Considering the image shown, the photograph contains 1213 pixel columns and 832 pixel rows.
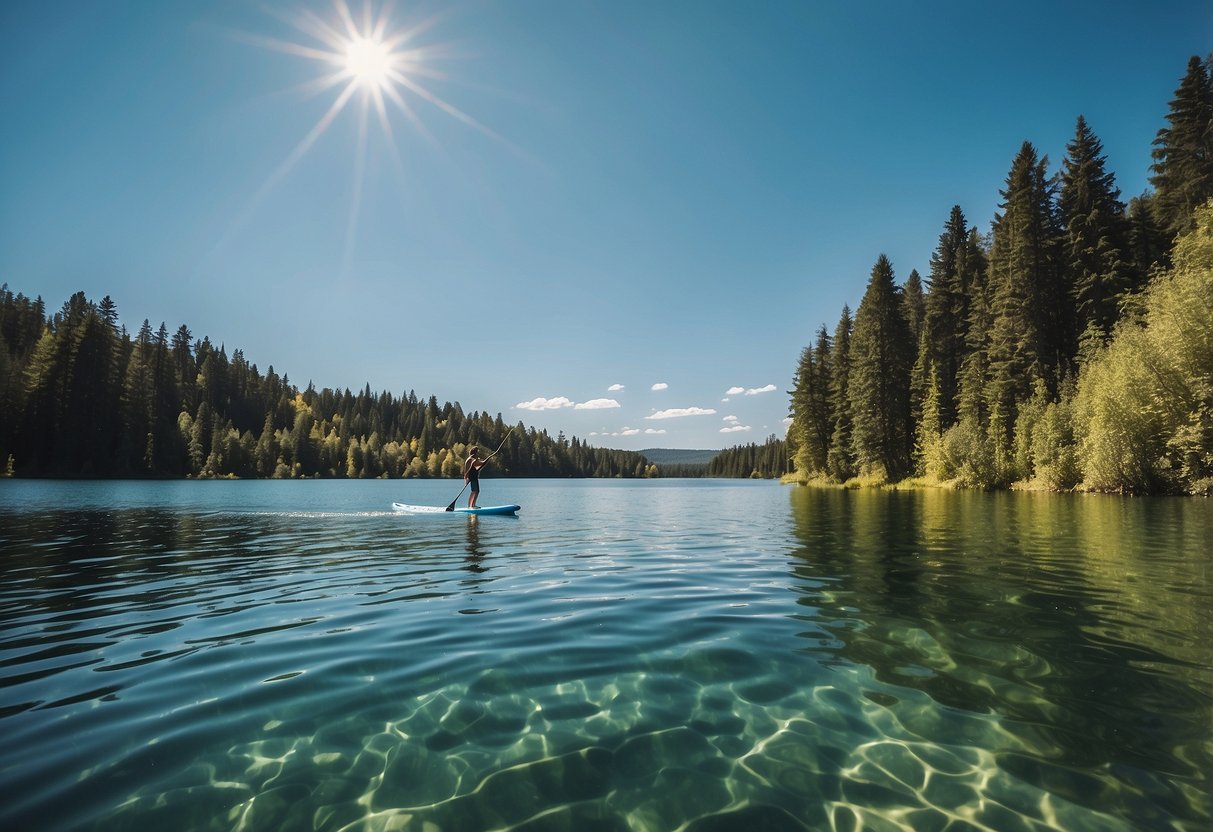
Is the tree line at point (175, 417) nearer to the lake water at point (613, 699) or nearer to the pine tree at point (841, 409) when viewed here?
the pine tree at point (841, 409)

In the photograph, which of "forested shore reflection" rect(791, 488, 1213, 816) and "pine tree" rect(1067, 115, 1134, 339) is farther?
"pine tree" rect(1067, 115, 1134, 339)

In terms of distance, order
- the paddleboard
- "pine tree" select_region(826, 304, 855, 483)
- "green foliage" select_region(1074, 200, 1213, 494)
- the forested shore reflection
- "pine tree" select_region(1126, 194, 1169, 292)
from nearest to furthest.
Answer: the forested shore reflection → "green foliage" select_region(1074, 200, 1213, 494) → the paddleboard → "pine tree" select_region(1126, 194, 1169, 292) → "pine tree" select_region(826, 304, 855, 483)

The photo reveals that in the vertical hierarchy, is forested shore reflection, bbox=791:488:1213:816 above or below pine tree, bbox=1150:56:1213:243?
below

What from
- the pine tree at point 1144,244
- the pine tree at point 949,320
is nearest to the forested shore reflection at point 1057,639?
the pine tree at point 1144,244

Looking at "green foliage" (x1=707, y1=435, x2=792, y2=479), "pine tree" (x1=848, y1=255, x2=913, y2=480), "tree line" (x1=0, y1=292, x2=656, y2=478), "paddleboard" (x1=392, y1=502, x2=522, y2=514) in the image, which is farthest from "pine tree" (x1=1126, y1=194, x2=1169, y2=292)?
"green foliage" (x1=707, y1=435, x2=792, y2=479)

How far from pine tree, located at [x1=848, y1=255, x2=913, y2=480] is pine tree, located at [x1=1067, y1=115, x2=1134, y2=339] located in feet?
46.2

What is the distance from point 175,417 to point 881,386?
12552cm

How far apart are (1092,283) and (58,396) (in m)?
134

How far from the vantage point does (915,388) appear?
189ft

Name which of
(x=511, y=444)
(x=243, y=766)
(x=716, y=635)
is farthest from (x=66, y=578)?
(x=511, y=444)

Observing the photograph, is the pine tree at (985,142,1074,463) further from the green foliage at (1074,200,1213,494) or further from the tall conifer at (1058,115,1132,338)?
the green foliage at (1074,200,1213,494)

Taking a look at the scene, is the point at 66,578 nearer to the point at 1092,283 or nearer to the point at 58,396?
the point at 1092,283

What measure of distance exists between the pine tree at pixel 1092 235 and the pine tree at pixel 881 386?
555 inches

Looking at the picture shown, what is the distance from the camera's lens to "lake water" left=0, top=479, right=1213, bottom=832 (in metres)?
3.48
